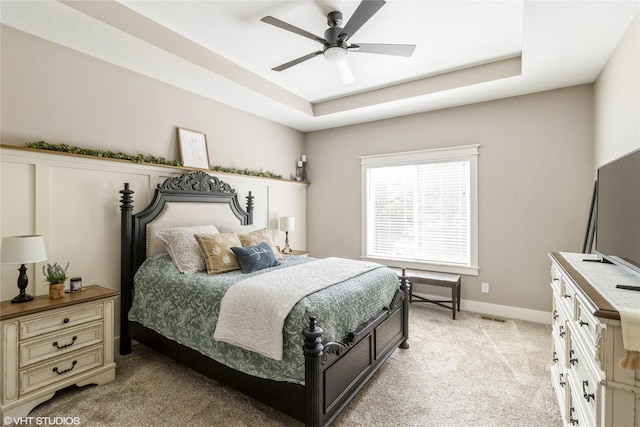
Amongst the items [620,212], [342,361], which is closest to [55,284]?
[342,361]

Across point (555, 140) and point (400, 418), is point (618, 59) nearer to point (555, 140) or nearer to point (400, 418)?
point (555, 140)

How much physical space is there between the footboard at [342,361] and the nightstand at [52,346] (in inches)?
68.0

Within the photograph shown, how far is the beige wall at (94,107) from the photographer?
2398 mm

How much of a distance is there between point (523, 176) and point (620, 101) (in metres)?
1.31

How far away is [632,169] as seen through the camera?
59.1 inches

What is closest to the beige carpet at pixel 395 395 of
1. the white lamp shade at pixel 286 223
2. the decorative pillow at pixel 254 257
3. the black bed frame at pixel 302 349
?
the black bed frame at pixel 302 349

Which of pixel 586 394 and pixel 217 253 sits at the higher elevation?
pixel 217 253

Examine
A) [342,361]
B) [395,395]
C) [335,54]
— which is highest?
[335,54]

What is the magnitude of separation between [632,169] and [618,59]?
69.1 inches

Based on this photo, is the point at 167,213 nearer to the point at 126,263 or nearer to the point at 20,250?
the point at 126,263

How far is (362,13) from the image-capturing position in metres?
2.10

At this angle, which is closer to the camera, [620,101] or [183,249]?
[620,101]

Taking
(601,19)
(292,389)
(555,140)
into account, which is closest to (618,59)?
(601,19)

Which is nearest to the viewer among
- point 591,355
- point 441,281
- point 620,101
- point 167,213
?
point 591,355
